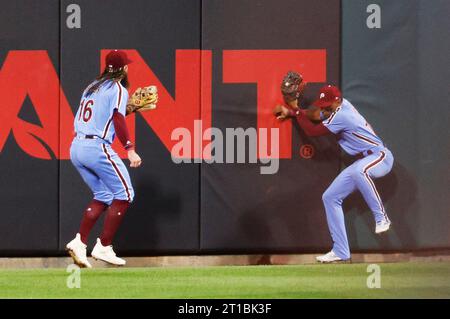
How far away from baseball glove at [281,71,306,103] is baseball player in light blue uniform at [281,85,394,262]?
13cm

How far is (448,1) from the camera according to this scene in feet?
37.5

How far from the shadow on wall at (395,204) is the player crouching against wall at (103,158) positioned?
7.99 ft

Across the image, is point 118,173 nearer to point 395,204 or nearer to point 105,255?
point 105,255

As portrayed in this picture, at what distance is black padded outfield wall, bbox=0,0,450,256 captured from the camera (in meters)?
11.1

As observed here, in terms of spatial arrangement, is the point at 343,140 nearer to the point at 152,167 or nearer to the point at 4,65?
the point at 152,167

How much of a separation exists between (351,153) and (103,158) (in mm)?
2575

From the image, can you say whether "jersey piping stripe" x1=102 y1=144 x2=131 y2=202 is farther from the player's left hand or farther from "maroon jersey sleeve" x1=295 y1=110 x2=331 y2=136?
"maroon jersey sleeve" x1=295 y1=110 x2=331 y2=136

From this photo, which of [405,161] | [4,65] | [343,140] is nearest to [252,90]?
[343,140]

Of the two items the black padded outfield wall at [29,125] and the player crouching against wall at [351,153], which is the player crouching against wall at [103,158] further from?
the player crouching against wall at [351,153]

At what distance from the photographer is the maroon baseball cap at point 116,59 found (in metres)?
10.5

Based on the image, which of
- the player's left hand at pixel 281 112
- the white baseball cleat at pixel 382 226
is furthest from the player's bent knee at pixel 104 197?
the white baseball cleat at pixel 382 226

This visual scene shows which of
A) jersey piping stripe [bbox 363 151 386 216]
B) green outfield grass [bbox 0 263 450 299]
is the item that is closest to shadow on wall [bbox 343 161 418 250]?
jersey piping stripe [bbox 363 151 386 216]

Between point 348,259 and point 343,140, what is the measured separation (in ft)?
3.99

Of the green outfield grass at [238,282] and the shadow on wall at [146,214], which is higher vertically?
the shadow on wall at [146,214]
